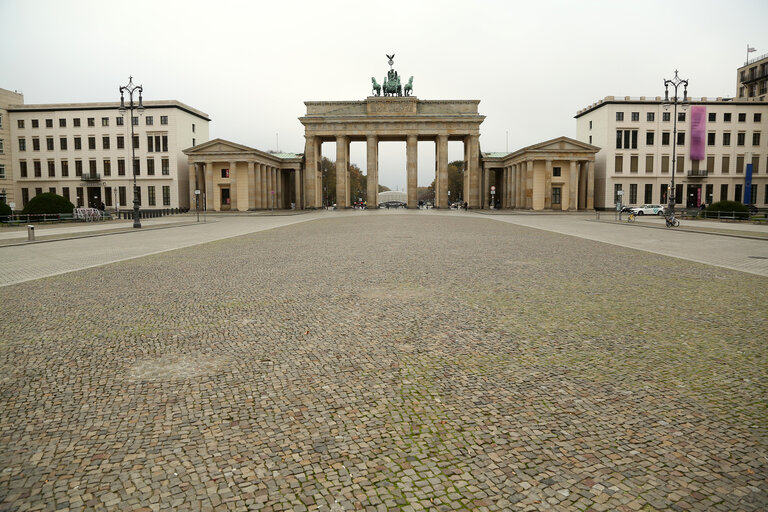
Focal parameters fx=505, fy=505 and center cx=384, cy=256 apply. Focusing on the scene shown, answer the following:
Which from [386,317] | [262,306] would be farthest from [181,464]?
[262,306]

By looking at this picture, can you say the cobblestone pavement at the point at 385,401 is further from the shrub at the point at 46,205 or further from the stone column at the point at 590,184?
the stone column at the point at 590,184

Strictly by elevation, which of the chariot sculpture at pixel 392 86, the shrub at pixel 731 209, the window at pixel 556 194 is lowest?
the shrub at pixel 731 209

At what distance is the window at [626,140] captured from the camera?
76125 millimetres

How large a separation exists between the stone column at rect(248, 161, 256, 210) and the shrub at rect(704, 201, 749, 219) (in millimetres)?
55261

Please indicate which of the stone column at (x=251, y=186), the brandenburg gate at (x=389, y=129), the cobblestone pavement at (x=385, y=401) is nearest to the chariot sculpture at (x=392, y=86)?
the brandenburg gate at (x=389, y=129)

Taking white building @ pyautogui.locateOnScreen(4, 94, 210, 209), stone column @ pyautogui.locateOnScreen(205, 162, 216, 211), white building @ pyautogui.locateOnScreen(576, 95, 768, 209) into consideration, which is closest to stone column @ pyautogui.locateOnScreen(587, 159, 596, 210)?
white building @ pyautogui.locateOnScreen(576, 95, 768, 209)

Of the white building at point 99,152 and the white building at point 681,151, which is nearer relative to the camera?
the white building at point 681,151

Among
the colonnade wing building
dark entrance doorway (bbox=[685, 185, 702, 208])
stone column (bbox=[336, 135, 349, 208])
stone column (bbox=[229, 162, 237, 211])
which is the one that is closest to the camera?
stone column (bbox=[229, 162, 237, 211])

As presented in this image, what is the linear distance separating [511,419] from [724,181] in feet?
296

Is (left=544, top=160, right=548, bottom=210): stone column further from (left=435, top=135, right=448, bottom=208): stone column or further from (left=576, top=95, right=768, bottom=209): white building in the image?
(left=435, top=135, right=448, bottom=208): stone column

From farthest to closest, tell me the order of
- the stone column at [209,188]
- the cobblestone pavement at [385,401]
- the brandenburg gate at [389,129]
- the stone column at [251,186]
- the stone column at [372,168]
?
the stone column at [372,168], the brandenburg gate at [389,129], the stone column at [209,188], the stone column at [251,186], the cobblestone pavement at [385,401]

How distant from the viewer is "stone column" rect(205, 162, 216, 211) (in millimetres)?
74062

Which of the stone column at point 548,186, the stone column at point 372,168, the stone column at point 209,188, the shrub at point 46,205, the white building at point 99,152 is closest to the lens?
the shrub at point 46,205

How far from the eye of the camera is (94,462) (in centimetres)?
343
